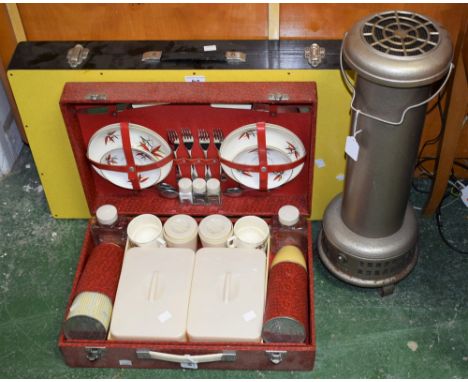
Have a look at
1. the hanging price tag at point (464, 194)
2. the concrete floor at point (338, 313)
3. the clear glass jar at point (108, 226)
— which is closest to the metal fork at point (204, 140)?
the clear glass jar at point (108, 226)

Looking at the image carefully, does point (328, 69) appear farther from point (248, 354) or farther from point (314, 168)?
point (248, 354)

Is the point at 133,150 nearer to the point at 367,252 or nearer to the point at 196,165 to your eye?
the point at 196,165

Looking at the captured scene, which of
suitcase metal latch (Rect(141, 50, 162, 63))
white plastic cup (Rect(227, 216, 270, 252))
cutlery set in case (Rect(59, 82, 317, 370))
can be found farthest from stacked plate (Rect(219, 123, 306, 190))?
suitcase metal latch (Rect(141, 50, 162, 63))

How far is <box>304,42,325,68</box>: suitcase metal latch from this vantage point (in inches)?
73.1

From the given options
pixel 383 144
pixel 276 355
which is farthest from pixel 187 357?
pixel 383 144

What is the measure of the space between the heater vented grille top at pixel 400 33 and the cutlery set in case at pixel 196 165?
0.92 ft

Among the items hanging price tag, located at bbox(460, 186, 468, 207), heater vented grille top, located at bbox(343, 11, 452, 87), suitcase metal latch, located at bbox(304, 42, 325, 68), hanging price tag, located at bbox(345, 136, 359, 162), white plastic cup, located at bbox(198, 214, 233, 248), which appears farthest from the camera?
hanging price tag, located at bbox(460, 186, 468, 207)

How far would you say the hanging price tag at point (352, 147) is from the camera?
1.73 meters

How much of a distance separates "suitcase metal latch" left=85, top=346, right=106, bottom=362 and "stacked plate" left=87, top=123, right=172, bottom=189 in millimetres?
555

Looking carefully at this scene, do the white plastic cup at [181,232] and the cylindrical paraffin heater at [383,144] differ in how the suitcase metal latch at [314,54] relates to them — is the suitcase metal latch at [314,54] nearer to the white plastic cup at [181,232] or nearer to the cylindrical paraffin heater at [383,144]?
the cylindrical paraffin heater at [383,144]

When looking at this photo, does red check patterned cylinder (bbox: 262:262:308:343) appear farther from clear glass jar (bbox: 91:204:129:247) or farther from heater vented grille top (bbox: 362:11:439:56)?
heater vented grille top (bbox: 362:11:439:56)

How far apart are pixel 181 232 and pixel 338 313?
0.57 meters

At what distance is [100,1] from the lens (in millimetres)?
1985

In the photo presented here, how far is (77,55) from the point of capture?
1912mm
